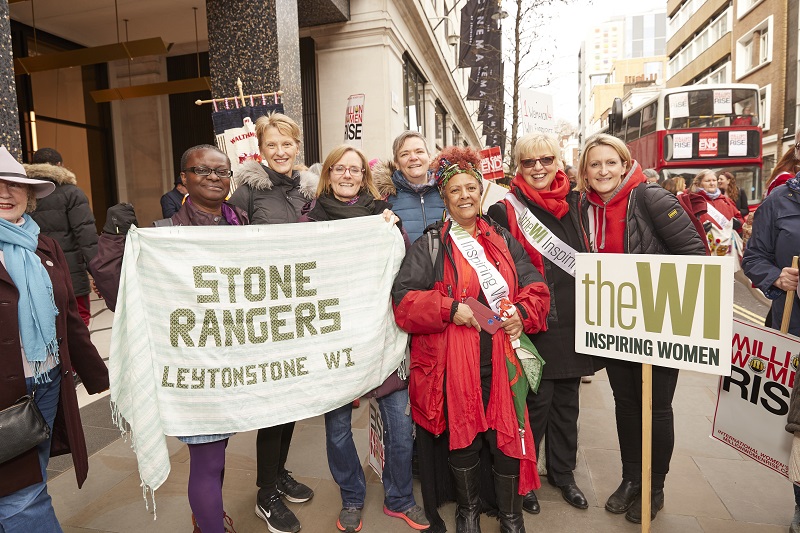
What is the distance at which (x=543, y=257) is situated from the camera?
301 cm

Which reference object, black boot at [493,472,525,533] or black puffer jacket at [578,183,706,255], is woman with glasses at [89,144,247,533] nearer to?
black boot at [493,472,525,533]

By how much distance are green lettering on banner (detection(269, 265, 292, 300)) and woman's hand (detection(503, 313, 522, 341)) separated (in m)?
1.09

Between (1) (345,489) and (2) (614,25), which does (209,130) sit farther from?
(2) (614,25)

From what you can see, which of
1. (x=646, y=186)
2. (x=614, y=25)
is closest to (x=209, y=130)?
(x=646, y=186)

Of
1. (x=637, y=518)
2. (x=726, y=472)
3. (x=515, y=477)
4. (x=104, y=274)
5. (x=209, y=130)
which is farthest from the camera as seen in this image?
(x=209, y=130)

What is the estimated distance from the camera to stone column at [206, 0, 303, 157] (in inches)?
224

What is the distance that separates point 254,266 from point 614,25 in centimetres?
16212

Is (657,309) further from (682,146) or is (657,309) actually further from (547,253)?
(682,146)

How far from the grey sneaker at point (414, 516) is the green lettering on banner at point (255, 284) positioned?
4.93 feet

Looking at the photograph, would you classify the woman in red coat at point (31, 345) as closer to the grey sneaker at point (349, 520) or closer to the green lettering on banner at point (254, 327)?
the green lettering on banner at point (254, 327)

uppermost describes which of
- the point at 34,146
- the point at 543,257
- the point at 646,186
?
the point at 34,146

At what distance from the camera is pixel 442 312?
2486 mm

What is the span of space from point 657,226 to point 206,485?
260 cm

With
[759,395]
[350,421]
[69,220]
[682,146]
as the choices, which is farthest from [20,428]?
[682,146]
